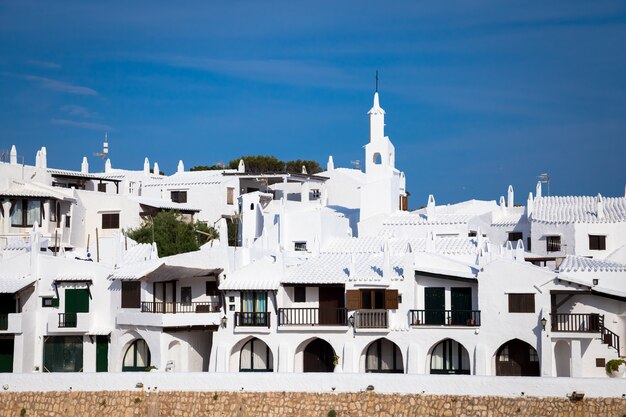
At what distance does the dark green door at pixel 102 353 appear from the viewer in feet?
186

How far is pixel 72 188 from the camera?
7981 centimetres

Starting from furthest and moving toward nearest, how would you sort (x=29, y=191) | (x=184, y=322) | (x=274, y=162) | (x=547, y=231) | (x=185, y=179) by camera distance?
(x=274, y=162) → (x=185, y=179) → (x=29, y=191) → (x=547, y=231) → (x=184, y=322)

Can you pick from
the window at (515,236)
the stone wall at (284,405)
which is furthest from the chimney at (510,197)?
the stone wall at (284,405)

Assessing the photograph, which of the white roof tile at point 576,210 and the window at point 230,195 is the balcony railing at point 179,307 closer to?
the white roof tile at point 576,210

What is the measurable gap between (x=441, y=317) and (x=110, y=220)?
31.7 m

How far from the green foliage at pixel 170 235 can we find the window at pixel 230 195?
10.5m

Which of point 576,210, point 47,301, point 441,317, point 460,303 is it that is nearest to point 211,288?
point 47,301

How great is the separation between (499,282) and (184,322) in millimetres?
→ 13882

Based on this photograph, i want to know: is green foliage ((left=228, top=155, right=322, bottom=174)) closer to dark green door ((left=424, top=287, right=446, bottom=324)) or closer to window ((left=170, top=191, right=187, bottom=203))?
window ((left=170, top=191, right=187, bottom=203))

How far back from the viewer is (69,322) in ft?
187

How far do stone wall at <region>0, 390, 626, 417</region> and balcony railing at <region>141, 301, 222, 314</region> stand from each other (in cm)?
583

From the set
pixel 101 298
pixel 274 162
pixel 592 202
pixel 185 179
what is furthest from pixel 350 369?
pixel 274 162

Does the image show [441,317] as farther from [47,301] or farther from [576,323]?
[47,301]

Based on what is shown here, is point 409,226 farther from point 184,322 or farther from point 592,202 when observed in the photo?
point 184,322
